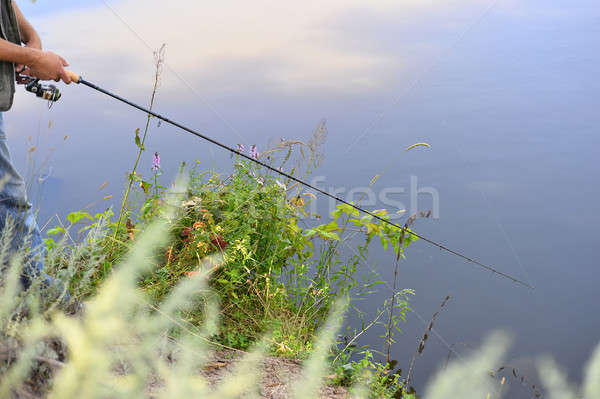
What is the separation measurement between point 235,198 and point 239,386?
279 cm

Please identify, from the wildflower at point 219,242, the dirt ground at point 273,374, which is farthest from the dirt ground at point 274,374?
the wildflower at point 219,242

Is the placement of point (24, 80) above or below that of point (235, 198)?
above

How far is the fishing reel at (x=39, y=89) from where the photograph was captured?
2713 mm

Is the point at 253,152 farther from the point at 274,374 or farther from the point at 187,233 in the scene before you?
the point at 274,374

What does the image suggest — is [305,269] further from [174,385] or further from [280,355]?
[174,385]

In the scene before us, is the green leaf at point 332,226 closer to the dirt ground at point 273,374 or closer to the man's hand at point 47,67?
the dirt ground at point 273,374

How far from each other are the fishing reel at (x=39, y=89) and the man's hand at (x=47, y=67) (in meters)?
0.09

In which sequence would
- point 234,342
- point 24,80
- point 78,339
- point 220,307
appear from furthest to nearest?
1. point 220,307
2. point 234,342
3. point 24,80
4. point 78,339

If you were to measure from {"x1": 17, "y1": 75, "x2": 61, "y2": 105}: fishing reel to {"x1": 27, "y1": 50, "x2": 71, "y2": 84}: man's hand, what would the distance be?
0.09 metres

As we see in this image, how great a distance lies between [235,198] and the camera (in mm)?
3604

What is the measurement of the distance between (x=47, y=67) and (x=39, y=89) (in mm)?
227

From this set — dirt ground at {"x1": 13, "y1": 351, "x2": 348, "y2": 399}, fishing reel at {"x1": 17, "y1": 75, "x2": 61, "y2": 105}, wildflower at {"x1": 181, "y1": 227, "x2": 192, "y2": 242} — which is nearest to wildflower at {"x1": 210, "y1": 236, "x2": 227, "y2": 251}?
wildflower at {"x1": 181, "y1": 227, "x2": 192, "y2": 242}

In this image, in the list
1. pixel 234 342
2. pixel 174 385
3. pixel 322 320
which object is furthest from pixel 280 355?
pixel 174 385

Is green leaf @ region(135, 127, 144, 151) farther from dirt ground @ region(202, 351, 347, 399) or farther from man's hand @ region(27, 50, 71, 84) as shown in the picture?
dirt ground @ region(202, 351, 347, 399)
